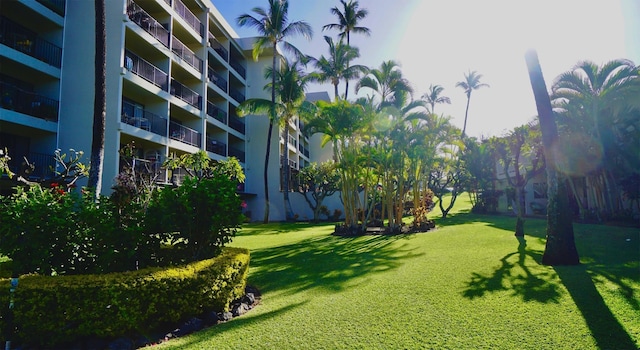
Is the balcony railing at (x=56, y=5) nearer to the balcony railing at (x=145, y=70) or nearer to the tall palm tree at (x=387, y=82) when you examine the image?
the balcony railing at (x=145, y=70)

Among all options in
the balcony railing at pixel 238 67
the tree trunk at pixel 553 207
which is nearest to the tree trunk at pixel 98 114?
the tree trunk at pixel 553 207

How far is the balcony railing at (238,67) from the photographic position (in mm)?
27688

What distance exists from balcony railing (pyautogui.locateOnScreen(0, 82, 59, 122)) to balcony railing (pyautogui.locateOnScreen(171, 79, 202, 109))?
239 inches

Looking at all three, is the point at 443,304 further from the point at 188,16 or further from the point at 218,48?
the point at 218,48

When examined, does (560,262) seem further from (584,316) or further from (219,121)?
(219,121)

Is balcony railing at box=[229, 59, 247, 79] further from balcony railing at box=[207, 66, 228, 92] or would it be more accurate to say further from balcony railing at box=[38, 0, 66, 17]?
balcony railing at box=[38, 0, 66, 17]

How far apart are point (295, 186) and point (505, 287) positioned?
2511 centimetres

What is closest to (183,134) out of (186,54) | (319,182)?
(186,54)

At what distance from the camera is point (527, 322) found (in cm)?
409

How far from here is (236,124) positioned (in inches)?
1088

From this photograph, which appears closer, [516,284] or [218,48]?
[516,284]

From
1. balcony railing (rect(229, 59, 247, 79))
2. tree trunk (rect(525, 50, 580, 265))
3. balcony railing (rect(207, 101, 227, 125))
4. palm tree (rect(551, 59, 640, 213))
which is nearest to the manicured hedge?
tree trunk (rect(525, 50, 580, 265))

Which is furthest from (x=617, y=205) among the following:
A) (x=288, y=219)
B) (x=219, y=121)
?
(x=219, y=121)

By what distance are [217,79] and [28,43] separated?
11.9 metres
